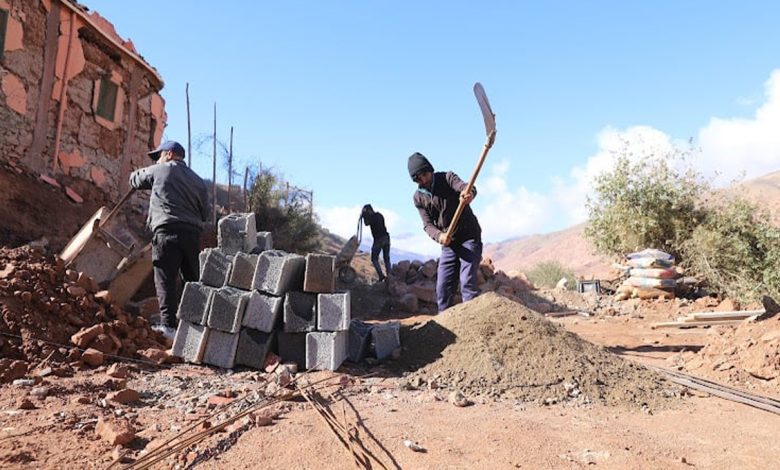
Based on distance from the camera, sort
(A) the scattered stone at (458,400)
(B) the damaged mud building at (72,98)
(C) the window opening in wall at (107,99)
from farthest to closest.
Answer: (C) the window opening in wall at (107,99) < (B) the damaged mud building at (72,98) < (A) the scattered stone at (458,400)

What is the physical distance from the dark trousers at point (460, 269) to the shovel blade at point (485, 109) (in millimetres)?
963

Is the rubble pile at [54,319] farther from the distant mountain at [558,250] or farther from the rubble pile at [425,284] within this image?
the distant mountain at [558,250]

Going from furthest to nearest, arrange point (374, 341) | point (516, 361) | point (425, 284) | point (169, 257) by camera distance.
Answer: point (425, 284) < point (169, 257) < point (374, 341) < point (516, 361)

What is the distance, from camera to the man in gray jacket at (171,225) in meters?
3.88

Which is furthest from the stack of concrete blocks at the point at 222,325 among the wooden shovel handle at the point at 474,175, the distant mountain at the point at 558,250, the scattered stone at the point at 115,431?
the distant mountain at the point at 558,250

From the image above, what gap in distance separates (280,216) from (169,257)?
8.33 metres

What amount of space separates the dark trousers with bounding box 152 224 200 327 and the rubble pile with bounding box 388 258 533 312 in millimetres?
5834

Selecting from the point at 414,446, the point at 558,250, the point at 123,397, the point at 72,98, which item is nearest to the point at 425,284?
the point at 72,98

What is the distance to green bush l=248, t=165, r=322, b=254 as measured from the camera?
11.9m

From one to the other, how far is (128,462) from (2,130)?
6093 mm

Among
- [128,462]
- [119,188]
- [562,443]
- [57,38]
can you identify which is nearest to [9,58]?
[57,38]

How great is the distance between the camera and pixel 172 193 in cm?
392

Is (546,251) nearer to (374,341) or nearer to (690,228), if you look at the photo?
(690,228)

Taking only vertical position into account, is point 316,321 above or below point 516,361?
above
